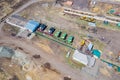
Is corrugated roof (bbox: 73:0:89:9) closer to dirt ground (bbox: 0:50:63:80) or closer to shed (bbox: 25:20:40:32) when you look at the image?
shed (bbox: 25:20:40:32)

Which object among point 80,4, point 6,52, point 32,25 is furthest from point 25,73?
point 80,4

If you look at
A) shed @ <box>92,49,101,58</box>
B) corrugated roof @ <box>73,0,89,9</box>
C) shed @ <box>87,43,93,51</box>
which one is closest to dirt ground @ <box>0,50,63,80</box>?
shed @ <box>92,49,101,58</box>

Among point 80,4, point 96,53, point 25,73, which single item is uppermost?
point 80,4

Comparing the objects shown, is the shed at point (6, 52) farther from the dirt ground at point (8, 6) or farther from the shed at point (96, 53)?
the shed at point (96, 53)

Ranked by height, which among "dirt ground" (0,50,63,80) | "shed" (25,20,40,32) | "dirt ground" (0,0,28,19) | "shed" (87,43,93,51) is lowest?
"dirt ground" (0,50,63,80)

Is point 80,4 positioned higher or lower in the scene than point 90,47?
higher

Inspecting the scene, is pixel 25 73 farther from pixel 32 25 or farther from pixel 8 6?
pixel 8 6

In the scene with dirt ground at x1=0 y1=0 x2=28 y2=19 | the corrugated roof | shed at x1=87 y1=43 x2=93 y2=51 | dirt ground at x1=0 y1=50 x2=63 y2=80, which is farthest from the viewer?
the corrugated roof

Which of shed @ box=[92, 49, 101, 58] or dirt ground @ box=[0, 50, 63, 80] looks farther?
shed @ box=[92, 49, 101, 58]

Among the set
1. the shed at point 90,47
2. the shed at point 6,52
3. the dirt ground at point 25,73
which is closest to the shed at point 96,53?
the shed at point 90,47

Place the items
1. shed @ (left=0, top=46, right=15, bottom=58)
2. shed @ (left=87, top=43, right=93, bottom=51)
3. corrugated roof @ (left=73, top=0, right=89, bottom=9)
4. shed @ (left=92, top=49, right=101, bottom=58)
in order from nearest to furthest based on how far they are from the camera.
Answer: shed @ (left=0, top=46, right=15, bottom=58)
shed @ (left=92, top=49, right=101, bottom=58)
shed @ (left=87, top=43, right=93, bottom=51)
corrugated roof @ (left=73, top=0, right=89, bottom=9)

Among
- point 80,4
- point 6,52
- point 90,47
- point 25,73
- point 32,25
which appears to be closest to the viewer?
point 25,73

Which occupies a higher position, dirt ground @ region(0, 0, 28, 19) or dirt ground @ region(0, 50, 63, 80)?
dirt ground @ region(0, 0, 28, 19)
